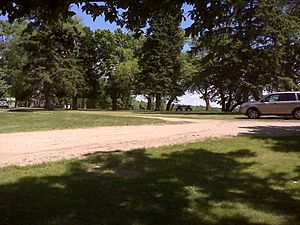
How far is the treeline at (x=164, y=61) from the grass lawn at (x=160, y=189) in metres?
2.42

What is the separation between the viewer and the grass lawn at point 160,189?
7.15 metres

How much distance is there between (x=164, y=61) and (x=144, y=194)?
1919 inches

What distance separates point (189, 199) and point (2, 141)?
929 cm

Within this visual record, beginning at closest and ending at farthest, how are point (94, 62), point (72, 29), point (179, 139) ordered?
point (72, 29)
point (179, 139)
point (94, 62)

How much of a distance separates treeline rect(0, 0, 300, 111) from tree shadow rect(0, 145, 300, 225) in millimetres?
2391

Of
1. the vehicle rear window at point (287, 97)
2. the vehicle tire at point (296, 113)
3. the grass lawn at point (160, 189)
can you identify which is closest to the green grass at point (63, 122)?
the vehicle rear window at point (287, 97)

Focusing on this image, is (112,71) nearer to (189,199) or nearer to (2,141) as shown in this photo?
(2,141)

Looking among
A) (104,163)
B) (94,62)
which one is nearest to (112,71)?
(94,62)

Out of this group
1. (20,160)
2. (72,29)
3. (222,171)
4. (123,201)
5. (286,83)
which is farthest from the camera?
(286,83)

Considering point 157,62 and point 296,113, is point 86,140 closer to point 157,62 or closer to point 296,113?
point 296,113

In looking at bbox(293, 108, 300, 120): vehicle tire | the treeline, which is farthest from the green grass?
bbox(293, 108, 300, 120): vehicle tire

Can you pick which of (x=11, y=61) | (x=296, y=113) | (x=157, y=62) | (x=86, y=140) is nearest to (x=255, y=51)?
(x=296, y=113)

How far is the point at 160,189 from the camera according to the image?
29.4 feet

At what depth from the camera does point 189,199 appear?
27.1ft
